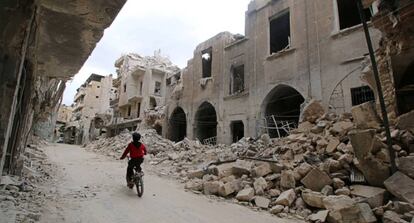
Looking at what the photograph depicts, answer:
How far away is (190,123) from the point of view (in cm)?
2291

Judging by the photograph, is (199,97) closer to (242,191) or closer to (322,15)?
(322,15)

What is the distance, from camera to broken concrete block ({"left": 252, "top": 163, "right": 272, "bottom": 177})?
7.19 metres

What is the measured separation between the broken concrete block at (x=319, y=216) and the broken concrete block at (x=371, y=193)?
791mm

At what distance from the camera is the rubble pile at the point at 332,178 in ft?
15.4

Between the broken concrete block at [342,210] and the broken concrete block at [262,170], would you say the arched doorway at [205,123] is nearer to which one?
the broken concrete block at [262,170]

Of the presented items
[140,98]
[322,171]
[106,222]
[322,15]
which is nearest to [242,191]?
[322,171]

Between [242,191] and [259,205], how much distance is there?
2.28 feet

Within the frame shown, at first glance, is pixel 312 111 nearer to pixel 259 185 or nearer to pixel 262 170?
pixel 262 170

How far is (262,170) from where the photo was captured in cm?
727

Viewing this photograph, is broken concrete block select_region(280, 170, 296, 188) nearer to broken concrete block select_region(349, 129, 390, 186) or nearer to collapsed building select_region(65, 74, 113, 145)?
broken concrete block select_region(349, 129, 390, 186)

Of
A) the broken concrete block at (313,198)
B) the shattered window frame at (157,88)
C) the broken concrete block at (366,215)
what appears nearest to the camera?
the broken concrete block at (366,215)

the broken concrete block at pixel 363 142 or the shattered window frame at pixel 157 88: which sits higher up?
the shattered window frame at pixel 157 88

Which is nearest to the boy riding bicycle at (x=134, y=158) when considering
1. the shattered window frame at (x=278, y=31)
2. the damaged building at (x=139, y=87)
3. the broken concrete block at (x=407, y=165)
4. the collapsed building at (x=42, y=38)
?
the collapsed building at (x=42, y=38)

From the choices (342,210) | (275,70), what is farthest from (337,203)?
(275,70)
